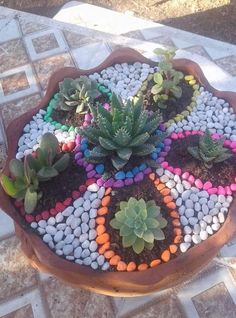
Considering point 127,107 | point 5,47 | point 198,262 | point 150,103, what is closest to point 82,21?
point 5,47

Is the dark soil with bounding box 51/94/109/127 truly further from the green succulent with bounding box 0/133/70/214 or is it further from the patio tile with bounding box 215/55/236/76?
the patio tile with bounding box 215/55/236/76

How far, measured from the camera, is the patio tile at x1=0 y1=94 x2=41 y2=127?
2.44m

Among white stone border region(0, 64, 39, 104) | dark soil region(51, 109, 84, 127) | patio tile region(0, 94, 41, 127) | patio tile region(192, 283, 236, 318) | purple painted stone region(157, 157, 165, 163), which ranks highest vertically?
dark soil region(51, 109, 84, 127)

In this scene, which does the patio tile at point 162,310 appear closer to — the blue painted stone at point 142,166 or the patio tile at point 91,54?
the blue painted stone at point 142,166

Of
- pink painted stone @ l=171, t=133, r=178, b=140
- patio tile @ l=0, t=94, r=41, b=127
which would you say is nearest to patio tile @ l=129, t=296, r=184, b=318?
pink painted stone @ l=171, t=133, r=178, b=140

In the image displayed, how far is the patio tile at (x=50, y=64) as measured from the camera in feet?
8.72

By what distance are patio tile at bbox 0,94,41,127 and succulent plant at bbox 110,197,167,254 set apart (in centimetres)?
129

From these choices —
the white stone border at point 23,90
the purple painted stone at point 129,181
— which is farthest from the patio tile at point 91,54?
the purple painted stone at point 129,181

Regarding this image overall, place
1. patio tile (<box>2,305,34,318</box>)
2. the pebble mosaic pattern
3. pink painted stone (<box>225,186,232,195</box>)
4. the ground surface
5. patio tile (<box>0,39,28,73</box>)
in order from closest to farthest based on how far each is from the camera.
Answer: the pebble mosaic pattern < pink painted stone (<box>225,186,232,195</box>) < patio tile (<box>2,305,34,318</box>) < patio tile (<box>0,39,28,73</box>) < the ground surface

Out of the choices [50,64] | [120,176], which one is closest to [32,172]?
[120,176]

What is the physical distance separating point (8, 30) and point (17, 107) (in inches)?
34.4

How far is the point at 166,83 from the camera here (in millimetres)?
1818

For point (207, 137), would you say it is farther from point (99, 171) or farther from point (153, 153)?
point (99, 171)

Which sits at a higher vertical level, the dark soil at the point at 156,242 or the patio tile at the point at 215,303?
the dark soil at the point at 156,242
